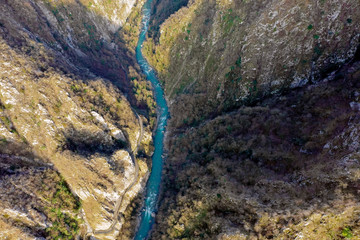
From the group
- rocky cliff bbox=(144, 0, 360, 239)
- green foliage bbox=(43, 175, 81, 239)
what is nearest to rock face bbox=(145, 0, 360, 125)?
rocky cliff bbox=(144, 0, 360, 239)

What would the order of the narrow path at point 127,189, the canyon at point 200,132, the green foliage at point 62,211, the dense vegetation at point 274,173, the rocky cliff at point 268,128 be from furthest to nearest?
1. the narrow path at point 127,189
2. the green foliage at point 62,211
3. the canyon at point 200,132
4. the rocky cliff at point 268,128
5. the dense vegetation at point 274,173

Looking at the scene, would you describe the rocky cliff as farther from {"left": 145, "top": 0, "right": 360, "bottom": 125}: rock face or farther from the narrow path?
the narrow path

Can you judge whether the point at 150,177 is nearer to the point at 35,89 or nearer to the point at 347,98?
the point at 35,89

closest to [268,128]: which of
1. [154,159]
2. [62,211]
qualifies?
[154,159]

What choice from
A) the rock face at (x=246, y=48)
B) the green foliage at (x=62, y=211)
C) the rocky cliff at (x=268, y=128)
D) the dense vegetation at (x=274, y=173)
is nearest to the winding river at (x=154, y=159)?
the rocky cliff at (x=268, y=128)

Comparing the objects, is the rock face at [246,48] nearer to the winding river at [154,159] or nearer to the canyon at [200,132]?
the canyon at [200,132]

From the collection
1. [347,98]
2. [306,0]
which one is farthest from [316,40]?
[347,98]
